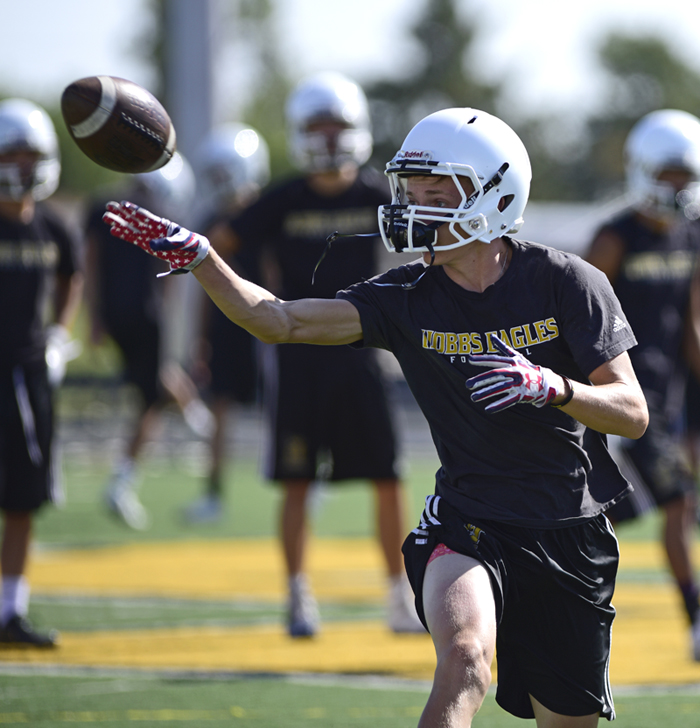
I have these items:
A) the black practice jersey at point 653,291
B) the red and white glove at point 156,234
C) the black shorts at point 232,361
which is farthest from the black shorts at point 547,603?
the black shorts at point 232,361

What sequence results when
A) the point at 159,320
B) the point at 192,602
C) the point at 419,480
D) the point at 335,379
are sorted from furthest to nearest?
Result: the point at 419,480 < the point at 159,320 < the point at 192,602 < the point at 335,379

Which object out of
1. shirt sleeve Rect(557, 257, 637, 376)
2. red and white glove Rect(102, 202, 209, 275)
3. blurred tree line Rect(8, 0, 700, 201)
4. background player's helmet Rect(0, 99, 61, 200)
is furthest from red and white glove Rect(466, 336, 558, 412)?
blurred tree line Rect(8, 0, 700, 201)

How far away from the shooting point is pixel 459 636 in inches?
125

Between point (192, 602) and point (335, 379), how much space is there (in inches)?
65.3

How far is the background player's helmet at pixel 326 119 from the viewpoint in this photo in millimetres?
6320

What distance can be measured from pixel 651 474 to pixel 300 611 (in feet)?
5.83

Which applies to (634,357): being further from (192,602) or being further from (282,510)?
(192,602)

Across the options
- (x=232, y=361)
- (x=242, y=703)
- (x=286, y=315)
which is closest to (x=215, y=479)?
(x=232, y=361)

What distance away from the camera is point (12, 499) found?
606 centimetres

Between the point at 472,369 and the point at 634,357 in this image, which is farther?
the point at 634,357

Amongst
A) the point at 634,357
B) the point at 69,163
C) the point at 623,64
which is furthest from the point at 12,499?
the point at 623,64

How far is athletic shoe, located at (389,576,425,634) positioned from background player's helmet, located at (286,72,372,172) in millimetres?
2097

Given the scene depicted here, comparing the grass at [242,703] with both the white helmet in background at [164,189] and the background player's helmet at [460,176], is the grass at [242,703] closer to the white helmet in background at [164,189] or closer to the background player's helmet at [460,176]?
the background player's helmet at [460,176]

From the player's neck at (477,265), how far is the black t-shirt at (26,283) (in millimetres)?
3097
